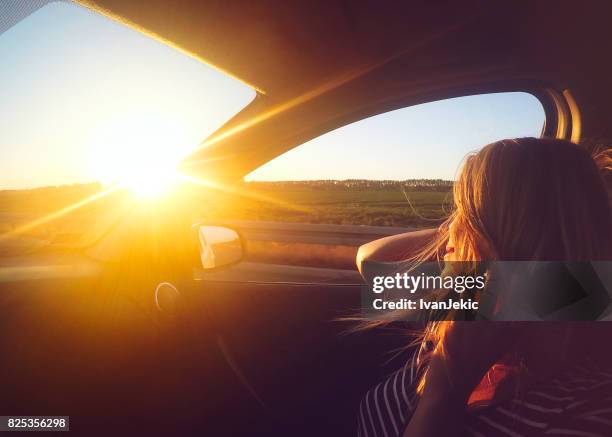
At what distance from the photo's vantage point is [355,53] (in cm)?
226

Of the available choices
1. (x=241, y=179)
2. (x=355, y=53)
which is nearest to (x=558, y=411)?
(x=241, y=179)

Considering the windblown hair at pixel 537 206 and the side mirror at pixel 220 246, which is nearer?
the windblown hair at pixel 537 206

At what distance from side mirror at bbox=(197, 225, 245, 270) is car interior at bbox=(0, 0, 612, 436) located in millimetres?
49

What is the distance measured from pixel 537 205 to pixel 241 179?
1.51 metres

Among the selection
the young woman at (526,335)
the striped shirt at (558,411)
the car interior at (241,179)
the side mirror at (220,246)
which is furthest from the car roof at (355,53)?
the striped shirt at (558,411)

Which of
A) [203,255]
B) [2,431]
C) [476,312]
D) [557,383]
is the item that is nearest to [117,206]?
[203,255]

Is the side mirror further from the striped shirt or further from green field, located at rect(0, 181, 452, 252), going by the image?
the striped shirt

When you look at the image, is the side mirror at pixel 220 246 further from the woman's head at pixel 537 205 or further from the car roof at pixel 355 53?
the woman's head at pixel 537 205

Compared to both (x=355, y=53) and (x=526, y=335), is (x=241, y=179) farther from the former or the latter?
(x=526, y=335)

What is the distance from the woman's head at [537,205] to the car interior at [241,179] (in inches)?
45.6

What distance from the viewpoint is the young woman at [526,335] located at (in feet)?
3.20

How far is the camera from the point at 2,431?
2.07 m

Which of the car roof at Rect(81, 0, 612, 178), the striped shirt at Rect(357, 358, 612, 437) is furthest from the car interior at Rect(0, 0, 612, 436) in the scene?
the striped shirt at Rect(357, 358, 612, 437)

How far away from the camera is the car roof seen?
2133mm
